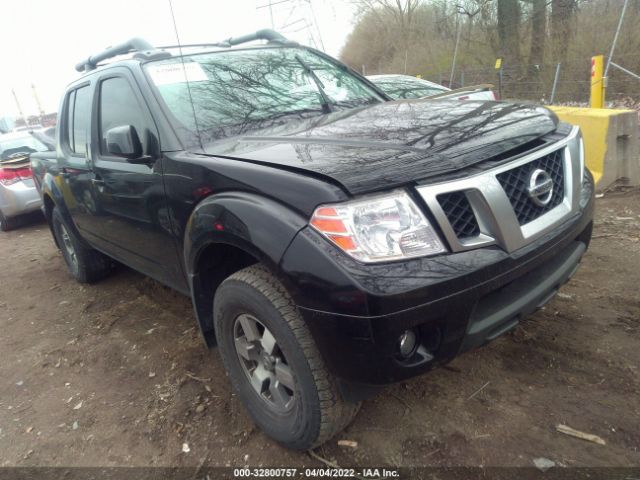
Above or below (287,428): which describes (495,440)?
below

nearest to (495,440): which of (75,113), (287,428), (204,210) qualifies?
(287,428)

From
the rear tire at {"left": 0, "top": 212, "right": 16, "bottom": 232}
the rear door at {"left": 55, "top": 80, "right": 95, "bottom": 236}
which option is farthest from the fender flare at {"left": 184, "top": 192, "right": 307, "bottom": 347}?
the rear tire at {"left": 0, "top": 212, "right": 16, "bottom": 232}

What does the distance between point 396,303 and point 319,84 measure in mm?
2072

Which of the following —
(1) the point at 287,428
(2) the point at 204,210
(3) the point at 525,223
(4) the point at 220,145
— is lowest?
(1) the point at 287,428

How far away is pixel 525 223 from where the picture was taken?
6.33ft

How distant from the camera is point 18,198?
25.0ft

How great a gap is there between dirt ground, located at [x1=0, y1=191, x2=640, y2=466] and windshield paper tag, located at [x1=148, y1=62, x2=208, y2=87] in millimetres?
1736

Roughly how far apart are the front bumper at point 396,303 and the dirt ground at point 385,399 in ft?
1.93

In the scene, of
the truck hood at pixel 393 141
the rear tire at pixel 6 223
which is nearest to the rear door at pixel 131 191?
the truck hood at pixel 393 141

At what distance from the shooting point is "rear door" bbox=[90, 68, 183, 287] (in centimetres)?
265

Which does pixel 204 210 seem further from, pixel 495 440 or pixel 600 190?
pixel 600 190

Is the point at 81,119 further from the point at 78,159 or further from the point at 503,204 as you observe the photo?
the point at 503,204

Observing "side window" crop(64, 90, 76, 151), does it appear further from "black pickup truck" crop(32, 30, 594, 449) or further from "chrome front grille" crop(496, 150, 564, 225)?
"chrome front grille" crop(496, 150, 564, 225)

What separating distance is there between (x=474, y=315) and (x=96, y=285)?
13.7 feet
